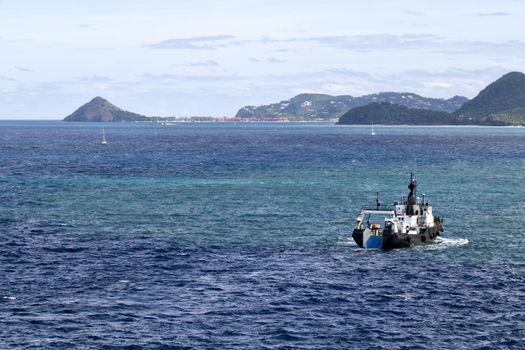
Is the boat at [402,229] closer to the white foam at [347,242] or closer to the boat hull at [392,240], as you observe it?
the boat hull at [392,240]

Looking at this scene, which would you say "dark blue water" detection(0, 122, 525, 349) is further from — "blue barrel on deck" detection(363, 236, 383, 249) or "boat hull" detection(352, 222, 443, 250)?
"blue barrel on deck" detection(363, 236, 383, 249)

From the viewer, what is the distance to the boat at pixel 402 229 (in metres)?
99.1

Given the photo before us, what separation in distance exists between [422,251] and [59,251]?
1745 inches

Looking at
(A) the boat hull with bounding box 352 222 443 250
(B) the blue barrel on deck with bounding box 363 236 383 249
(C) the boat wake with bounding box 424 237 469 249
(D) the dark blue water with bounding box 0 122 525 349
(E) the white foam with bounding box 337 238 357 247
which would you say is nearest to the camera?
(D) the dark blue water with bounding box 0 122 525 349

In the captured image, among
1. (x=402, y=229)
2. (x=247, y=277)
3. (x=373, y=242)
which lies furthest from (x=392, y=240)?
(x=247, y=277)

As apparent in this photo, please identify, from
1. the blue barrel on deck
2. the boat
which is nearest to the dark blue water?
the boat

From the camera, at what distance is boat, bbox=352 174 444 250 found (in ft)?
325

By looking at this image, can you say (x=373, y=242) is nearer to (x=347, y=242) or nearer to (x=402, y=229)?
(x=347, y=242)

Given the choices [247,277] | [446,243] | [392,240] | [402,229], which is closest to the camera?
[247,277]

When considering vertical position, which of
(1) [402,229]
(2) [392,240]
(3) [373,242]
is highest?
(1) [402,229]

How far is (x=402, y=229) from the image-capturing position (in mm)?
102250

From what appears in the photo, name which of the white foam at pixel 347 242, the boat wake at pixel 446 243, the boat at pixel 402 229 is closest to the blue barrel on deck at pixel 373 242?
the boat at pixel 402 229

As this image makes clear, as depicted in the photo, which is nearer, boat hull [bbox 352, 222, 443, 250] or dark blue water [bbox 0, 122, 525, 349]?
dark blue water [bbox 0, 122, 525, 349]

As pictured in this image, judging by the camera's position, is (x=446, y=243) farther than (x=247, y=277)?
Yes
